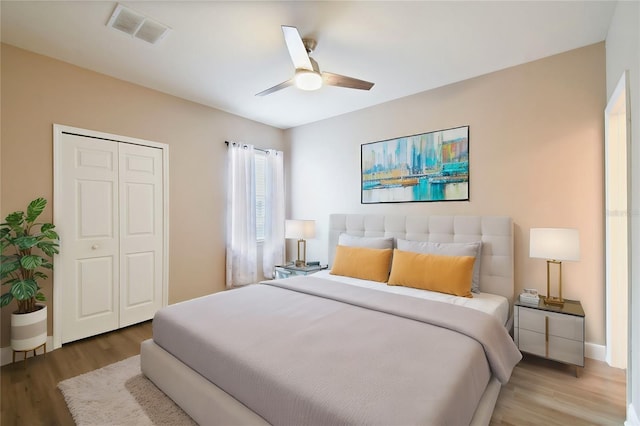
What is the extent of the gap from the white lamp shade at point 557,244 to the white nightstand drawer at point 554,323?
0.46 meters

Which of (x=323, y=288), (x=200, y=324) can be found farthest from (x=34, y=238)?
(x=323, y=288)

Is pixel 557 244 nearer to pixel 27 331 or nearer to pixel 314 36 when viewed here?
pixel 314 36

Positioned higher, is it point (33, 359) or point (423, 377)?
point (423, 377)

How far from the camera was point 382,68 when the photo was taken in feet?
9.27

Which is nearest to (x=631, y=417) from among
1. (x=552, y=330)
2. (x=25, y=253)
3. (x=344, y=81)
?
(x=552, y=330)

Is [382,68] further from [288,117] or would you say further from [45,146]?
[45,146]

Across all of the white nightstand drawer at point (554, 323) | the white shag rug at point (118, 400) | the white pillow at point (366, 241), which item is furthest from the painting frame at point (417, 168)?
the white shag rug at point (118, 400)

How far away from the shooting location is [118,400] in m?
1.92

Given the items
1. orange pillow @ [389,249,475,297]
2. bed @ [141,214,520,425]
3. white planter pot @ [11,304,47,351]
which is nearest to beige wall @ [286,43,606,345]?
bed @ [141,214,520,425]

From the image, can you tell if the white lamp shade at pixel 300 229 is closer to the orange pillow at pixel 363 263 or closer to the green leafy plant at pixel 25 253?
the orange pillow at pixel 363 263

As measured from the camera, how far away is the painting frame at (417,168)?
310 centimetres

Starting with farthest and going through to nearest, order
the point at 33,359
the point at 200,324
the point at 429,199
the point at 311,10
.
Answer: the point at 429,199 → the point at 33,359 → the point at 311,10 → the point at 200,324

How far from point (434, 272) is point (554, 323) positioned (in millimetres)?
959

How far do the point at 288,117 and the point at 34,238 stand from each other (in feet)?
10.5
